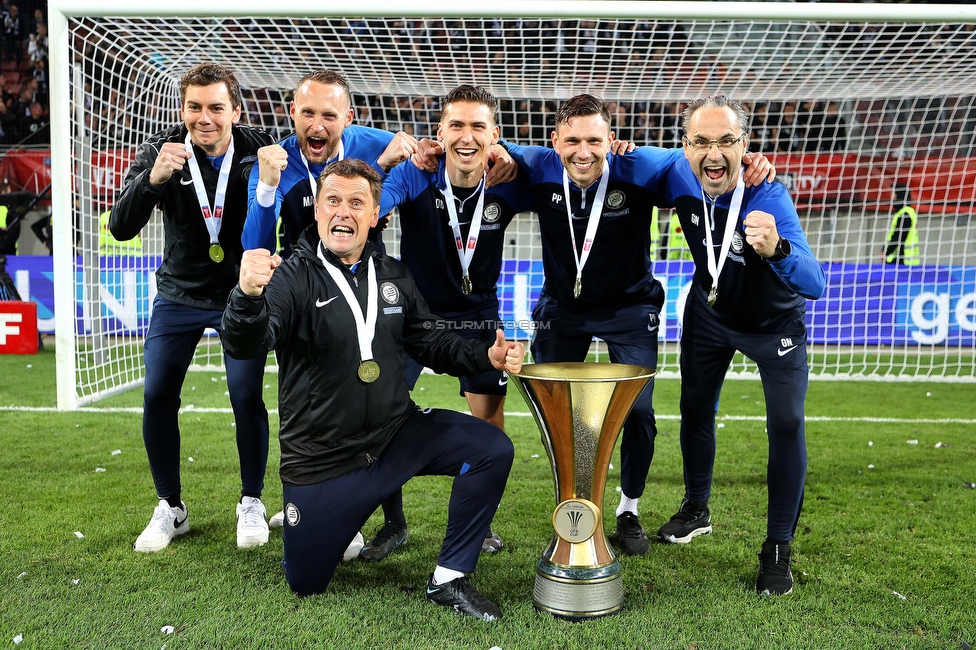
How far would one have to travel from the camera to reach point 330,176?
265 cm

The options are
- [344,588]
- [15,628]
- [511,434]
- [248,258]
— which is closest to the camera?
[248,258]

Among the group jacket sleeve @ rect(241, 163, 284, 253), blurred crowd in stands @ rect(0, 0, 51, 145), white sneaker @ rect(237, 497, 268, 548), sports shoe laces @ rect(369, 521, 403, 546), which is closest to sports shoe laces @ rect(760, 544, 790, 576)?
sports shoe laces @ rect(369, 521, 403, 546)

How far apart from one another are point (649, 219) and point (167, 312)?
2.00 metres

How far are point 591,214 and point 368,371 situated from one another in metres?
1.09

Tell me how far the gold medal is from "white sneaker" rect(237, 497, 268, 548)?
0.94m

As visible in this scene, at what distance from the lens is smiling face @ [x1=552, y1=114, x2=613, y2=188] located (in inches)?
115

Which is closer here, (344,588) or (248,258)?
(248,258)

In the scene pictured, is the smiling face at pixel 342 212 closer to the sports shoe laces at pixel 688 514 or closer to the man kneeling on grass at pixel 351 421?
the man kneeling on grass at pixel 351 421

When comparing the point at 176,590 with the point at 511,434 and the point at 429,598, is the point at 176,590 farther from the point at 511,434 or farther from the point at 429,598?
the point at 511,434

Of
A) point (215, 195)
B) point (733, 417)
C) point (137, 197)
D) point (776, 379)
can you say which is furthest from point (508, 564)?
point (733, 417)

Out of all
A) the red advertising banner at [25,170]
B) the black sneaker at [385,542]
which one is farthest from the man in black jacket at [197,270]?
the red advertising banner at [25,170]

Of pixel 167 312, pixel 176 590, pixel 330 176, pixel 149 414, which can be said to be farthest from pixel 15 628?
pixel 330 176

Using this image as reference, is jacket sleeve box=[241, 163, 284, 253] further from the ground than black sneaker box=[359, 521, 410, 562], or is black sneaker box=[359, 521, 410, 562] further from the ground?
jacket sleeve box=[241, 163, 284, 253]

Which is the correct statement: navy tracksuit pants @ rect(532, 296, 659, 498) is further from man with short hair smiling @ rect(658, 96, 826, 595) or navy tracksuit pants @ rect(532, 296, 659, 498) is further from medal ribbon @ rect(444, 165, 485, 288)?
medal ribbon @ rect(444, 165, 485, 288)
